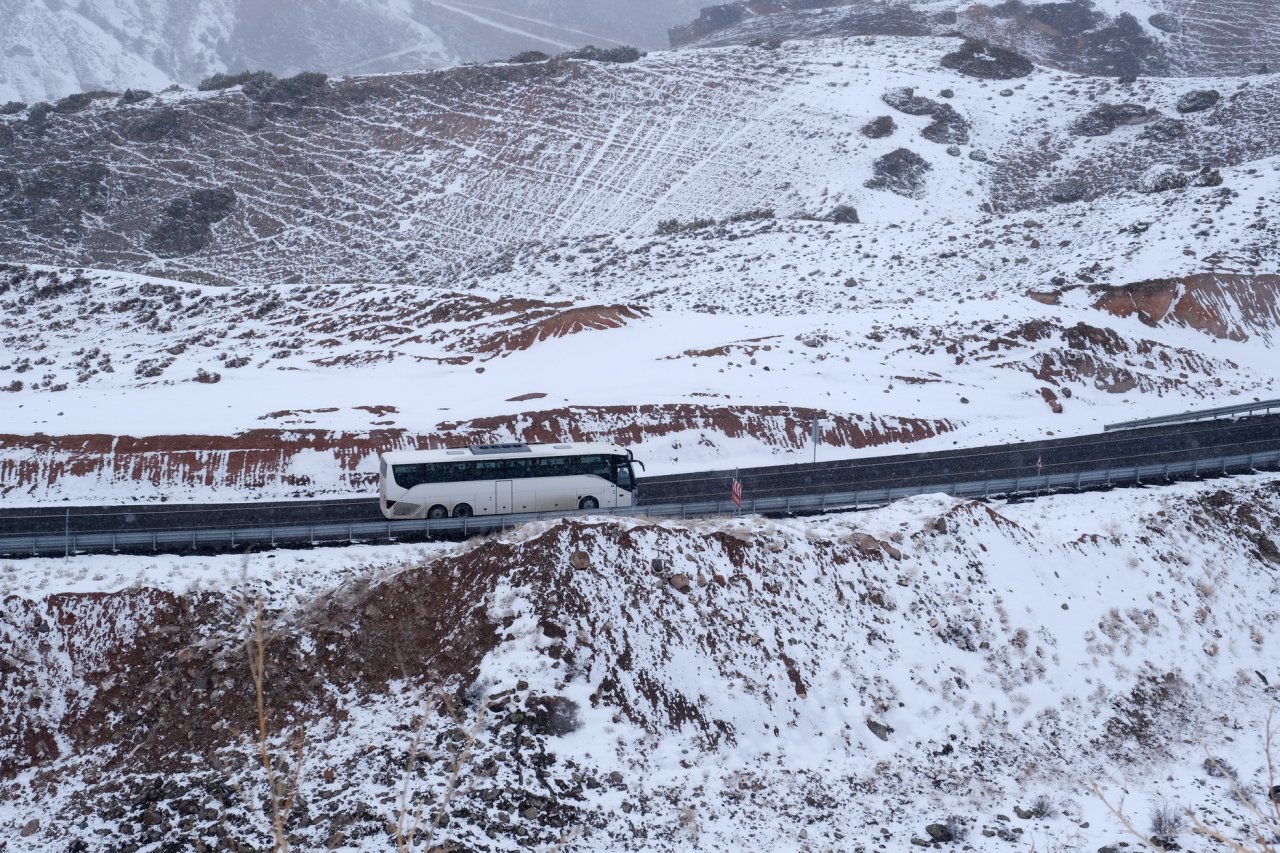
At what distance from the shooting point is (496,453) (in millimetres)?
28016

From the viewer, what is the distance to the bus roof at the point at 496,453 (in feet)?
89.7

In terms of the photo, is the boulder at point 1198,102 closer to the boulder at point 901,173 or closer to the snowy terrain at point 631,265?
the snowy terrain at point 631,265

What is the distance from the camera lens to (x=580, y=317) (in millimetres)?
47250

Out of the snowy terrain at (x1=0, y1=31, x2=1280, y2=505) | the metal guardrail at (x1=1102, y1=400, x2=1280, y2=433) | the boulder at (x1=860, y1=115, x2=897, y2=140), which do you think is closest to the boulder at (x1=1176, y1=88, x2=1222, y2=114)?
the snowy terrain at (x1=0, y1=31, x2=1280, y2=505)

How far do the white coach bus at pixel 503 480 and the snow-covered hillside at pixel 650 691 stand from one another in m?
2.86

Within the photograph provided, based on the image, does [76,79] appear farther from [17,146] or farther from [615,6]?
[615,6]

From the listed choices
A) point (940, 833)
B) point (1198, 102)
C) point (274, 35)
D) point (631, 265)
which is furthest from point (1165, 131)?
point (274, 35)

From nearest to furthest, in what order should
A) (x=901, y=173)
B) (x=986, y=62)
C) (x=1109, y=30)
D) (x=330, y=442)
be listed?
(x=330, y=442), (x=901, y=173), (x=986, y=62), (x=1109, y=30)

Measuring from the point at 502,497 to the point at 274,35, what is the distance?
157 m

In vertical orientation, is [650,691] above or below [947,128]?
below

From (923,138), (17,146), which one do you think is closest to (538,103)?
(923,138)

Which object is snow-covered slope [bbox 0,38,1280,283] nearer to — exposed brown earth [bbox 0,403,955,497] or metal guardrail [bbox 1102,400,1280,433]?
metal guardrail [bbox 1102,400,1280,433]

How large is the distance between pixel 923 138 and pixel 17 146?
77.3 meters

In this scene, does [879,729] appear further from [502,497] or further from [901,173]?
[901,173]
